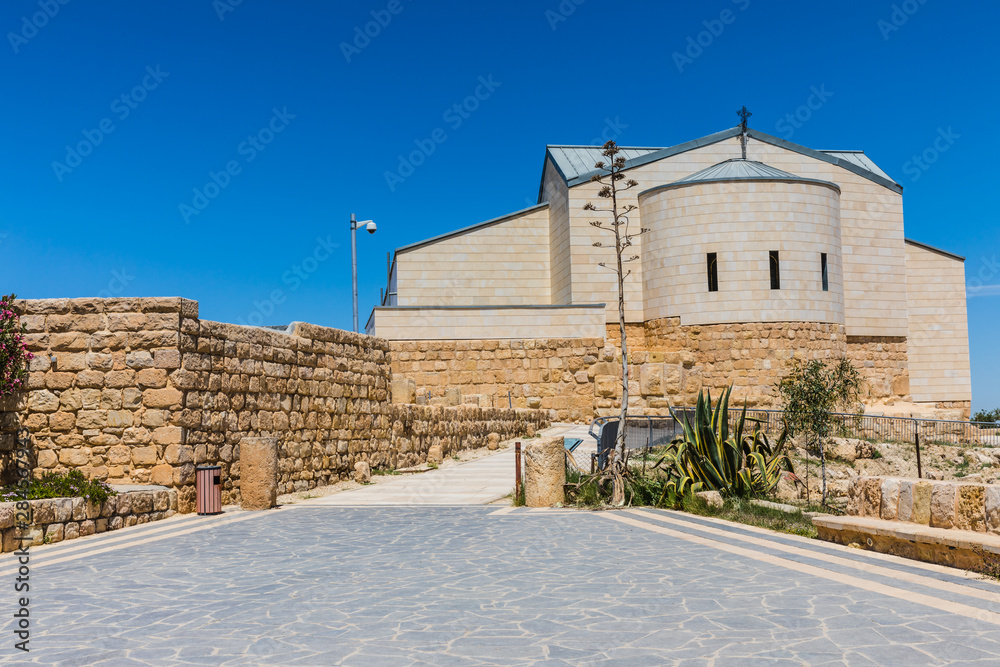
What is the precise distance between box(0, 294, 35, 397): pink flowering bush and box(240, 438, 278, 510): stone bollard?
3064mm

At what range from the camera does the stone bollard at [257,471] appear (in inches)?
447

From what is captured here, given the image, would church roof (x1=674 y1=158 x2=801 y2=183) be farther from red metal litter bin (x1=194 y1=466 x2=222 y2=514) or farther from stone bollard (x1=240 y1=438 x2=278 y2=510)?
red metal litter bin (x1=194 y1=466 x2=222 y2=514)

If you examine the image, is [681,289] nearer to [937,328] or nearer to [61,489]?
[937,328]

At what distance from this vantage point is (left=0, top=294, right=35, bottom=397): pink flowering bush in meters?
10.5

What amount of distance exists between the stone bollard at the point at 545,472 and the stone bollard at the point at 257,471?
3746mm

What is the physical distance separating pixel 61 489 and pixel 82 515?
44 cm

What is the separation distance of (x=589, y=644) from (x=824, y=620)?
1.59m

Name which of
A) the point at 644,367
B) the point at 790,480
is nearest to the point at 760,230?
the point at 644,367

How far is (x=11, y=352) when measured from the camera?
10586 mm

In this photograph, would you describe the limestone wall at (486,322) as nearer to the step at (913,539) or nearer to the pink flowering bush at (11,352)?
the pink flowering bush at (11,352)

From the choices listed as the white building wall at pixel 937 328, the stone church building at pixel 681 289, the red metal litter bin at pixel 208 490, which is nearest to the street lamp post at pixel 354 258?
the stone church building at pixel 681 289

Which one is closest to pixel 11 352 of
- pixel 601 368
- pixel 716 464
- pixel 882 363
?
pixel 716 464

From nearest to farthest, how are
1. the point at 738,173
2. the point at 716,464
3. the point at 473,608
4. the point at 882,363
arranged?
the point at 473,608
the point at 716,464
the point at 738,173
the point at 882,363
